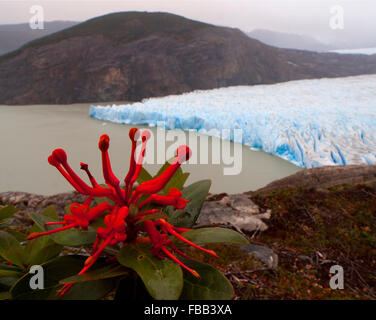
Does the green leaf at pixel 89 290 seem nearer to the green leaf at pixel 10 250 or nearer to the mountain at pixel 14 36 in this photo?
the green leaf at pixel 10 250

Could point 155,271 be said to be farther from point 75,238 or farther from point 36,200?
point 36,200

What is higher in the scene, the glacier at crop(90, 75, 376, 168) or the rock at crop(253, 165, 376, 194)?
the glacier at crop(90, 75, 376, 168)

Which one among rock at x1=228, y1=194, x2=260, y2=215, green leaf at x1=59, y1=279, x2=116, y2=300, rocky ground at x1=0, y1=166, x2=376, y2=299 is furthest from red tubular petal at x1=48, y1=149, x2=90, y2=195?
rock at x1=228, y1=194, x2=260, y2=215

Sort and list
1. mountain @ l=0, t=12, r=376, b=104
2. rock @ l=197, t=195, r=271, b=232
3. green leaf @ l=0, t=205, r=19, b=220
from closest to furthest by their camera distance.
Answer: green leaf @ l=0, t=205, r=19, b=220, rock @ l=197, t=195, r=271, b=232, mountain @ l=0, t=12, r=376, b=104

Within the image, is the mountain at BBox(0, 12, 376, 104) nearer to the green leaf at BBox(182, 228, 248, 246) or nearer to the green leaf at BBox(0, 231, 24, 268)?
the green leaf at BBox(0, 231, 24, 268)

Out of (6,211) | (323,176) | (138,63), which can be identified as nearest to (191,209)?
(6,211)

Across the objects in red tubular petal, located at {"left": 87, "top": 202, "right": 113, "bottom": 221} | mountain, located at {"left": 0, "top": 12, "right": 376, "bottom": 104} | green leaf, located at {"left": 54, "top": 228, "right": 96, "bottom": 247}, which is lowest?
green leaf, located at {"left": 54, "top": 228, "right": 96, "bottom": 247}

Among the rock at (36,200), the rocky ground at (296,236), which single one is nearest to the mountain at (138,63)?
the rock at (36,200)

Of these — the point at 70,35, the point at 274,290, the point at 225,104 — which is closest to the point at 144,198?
the point at 274,290
